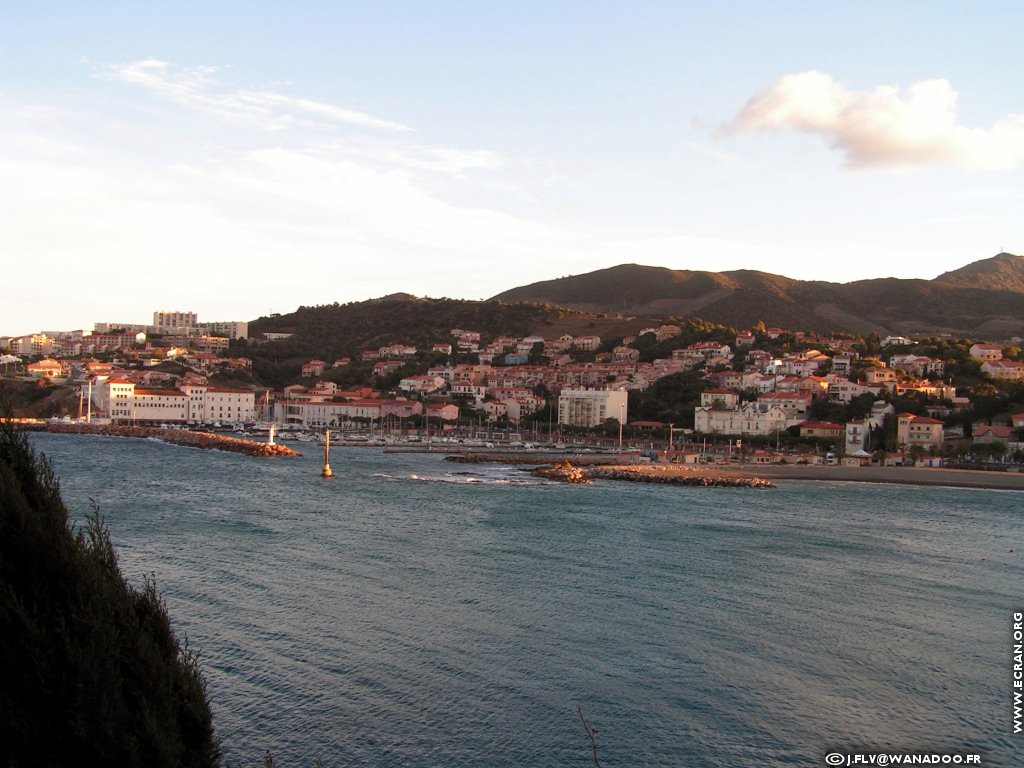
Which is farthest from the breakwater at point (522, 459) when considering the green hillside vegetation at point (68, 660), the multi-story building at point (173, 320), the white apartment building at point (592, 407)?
the multi-story building at point (173, 320)

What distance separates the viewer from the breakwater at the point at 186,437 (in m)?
40.1

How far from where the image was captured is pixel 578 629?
35.4ft

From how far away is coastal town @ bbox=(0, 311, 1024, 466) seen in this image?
43.7 metres

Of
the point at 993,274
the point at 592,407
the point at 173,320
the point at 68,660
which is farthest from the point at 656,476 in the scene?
the point at 993,274

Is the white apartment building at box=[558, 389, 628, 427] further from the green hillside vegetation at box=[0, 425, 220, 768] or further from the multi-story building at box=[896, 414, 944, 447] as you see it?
the green hillside vegetation at box=[0, 425, 220, 768]

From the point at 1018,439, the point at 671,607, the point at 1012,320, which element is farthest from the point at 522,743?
the point at 1012,320

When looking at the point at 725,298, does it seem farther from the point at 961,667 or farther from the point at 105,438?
the point at 961,667

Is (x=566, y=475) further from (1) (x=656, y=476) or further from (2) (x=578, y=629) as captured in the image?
(2) (x=578, y=629)

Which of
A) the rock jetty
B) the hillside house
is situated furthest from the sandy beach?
the hillside house

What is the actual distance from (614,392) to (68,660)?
171 feet

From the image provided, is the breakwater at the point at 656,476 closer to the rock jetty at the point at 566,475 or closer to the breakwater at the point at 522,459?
the rock jetty at the point at 566,475

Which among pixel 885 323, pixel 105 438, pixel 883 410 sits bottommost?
pixel 105 438

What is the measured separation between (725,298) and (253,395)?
6197 cm

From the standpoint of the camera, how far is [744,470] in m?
36.8
